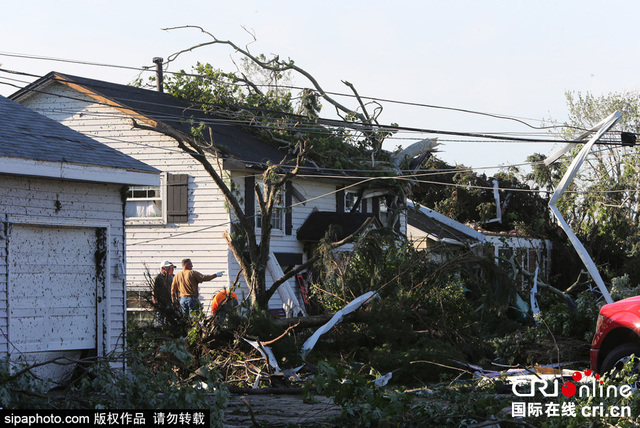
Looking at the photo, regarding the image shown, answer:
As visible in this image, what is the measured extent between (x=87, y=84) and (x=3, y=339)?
33.4 feet

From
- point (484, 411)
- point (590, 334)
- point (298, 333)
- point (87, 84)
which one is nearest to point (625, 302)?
point (484, 411)

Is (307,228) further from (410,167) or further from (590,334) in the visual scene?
(590,334)

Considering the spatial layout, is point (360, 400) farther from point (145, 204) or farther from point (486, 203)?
point (486, 203)

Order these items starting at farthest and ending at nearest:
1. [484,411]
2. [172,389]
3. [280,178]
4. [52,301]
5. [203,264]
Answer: [203,264]
[280,178]
[52,301]
[484,411]
[172,389]

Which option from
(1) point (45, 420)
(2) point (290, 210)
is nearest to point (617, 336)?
(1) point (45, 420)

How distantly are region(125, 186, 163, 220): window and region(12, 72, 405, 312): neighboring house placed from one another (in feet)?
0.08

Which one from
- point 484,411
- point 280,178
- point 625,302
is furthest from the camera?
point 280,178

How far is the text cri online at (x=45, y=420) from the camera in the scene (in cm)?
566

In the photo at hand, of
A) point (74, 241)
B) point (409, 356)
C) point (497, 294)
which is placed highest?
point (74, 241)

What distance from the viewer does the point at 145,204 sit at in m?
17.7

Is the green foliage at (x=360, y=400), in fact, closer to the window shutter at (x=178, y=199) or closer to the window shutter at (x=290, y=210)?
the window shutter at (x=178, y=199)

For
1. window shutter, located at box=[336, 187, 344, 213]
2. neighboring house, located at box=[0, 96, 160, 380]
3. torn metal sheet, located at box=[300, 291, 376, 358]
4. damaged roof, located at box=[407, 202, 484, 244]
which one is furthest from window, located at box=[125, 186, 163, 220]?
damaged roof, located at box=[407, 202, 484, 244]

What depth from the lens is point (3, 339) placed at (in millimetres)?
9289

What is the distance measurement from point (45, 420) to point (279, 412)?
10.2ft
